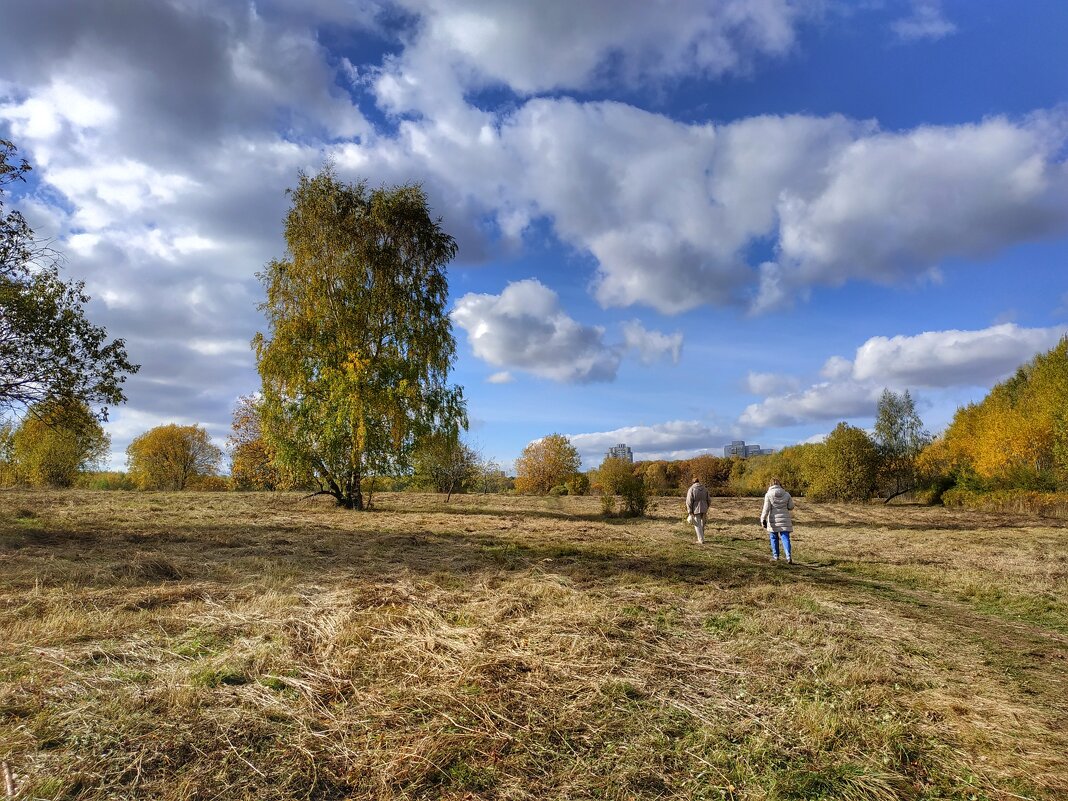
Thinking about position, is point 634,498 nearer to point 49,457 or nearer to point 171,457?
point 49,457

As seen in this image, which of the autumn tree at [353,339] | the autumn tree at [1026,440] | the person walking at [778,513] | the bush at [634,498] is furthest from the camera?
the autumn tree at [1026,440]

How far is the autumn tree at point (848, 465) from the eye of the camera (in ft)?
145

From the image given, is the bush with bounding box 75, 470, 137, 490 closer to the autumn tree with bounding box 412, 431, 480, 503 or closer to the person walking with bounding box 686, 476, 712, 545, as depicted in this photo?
the autumn tree with bounding box 412, 431, 480, 503

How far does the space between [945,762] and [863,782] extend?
84cm

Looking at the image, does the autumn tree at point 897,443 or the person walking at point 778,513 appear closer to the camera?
the person walking at point 778,513

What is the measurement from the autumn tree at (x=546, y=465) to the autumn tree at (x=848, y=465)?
30.0 metres

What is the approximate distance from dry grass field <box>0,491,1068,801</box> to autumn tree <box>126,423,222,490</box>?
59100mm

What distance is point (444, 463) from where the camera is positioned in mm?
32844

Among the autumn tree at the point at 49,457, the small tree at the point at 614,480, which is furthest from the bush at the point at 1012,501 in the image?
the autumn tree at the point at 49,457

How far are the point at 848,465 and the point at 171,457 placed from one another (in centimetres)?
6887

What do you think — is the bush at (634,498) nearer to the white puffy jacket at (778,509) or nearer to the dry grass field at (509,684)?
the white puffy jacket at (778,509)

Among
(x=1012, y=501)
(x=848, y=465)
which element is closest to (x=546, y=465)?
(x=848, y=465)

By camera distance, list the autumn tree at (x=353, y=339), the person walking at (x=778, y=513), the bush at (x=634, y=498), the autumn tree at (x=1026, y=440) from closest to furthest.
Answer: the person walking at (x=778, y=513) < the autumn tree at (x=353, y=339) < the bush at (x=634, y=498) < the autumn tree at (x=1026, y=440)

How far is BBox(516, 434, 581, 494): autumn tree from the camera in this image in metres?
68.4
